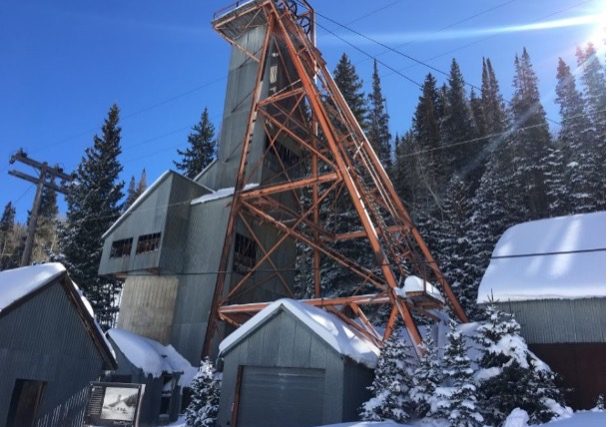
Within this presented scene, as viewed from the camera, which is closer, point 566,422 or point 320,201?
point 566,422

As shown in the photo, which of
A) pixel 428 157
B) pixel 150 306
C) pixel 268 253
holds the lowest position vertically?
pixel 150 306

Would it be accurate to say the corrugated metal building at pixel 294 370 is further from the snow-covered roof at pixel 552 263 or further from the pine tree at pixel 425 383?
the snow-covered roof at pixel 552 263

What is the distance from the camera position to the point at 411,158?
48.1 m

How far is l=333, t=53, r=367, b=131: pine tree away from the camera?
4347cm

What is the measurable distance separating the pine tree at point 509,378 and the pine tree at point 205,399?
924 centimetres

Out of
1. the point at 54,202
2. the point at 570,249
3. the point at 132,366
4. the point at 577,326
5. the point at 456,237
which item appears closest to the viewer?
the point at 577,326

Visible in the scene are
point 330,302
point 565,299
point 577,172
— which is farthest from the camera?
point 577,172

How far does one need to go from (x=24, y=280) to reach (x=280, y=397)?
9151mm

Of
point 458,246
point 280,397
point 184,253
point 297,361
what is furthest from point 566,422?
point 184,253

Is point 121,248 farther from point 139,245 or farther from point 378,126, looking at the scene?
point 378,126

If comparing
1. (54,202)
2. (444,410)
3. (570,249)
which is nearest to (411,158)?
(570,249)

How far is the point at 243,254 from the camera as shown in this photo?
2600 centimetres

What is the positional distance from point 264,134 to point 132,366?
45.2 ft

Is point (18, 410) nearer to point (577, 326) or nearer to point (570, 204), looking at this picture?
point (577, 326)
